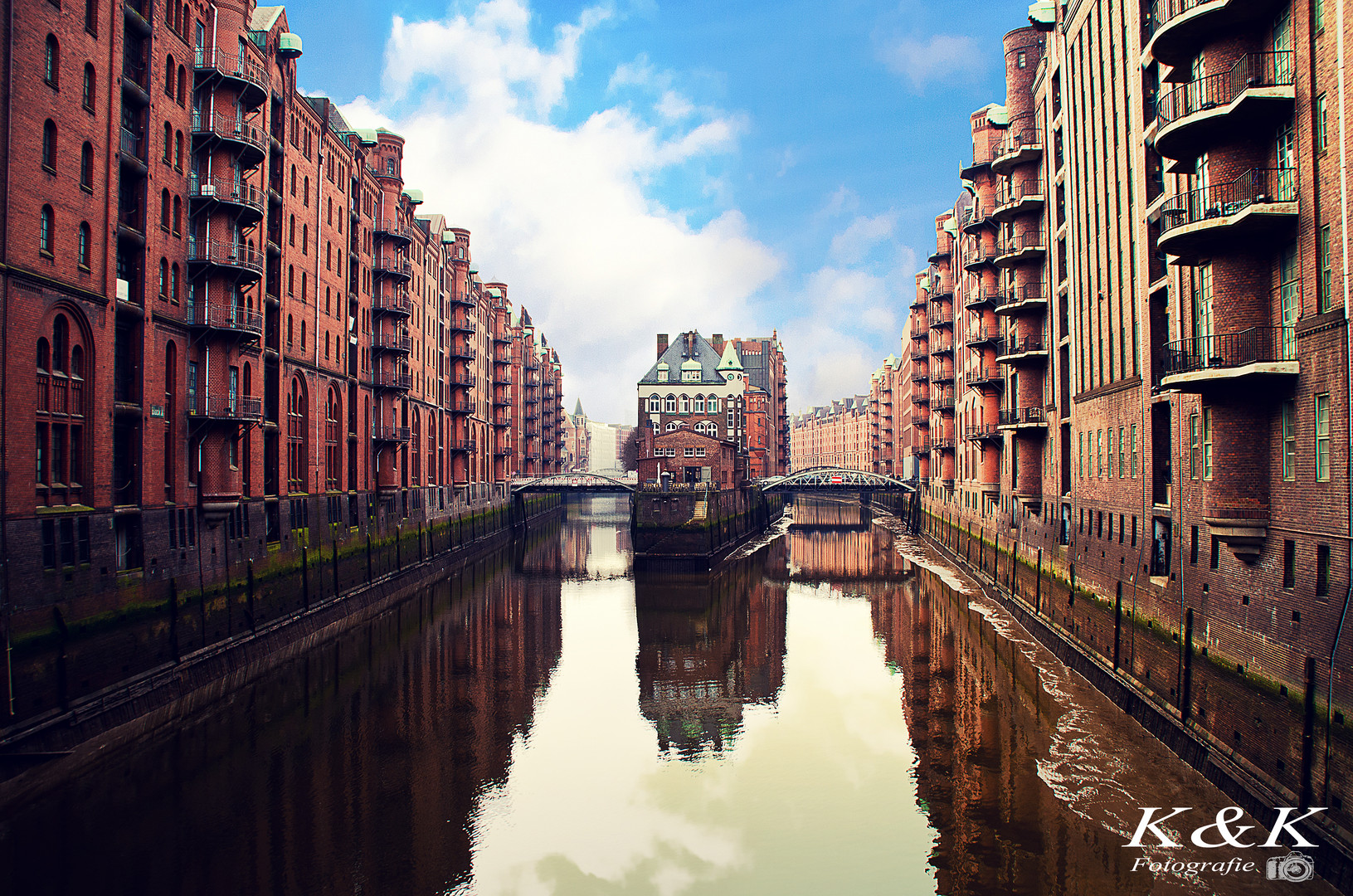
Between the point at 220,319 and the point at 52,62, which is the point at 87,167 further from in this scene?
the point at 220,319

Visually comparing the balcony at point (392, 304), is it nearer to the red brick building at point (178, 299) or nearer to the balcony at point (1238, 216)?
the red brick building at point (178, 299)

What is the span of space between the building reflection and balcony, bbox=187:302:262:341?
10.2m

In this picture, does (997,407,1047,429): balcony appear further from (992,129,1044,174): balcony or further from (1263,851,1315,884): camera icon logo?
(1263,851,1315,884): camera icon logo

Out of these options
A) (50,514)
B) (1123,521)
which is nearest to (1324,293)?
(1123,521)

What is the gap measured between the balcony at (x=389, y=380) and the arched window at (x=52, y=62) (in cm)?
2546

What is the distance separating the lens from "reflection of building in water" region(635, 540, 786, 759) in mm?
22344

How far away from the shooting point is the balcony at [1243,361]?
46.8 feet

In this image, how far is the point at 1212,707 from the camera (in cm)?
1631

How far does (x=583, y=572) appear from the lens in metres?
51.3

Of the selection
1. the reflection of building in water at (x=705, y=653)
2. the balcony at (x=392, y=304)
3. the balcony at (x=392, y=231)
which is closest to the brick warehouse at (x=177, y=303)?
the balcony at (x=392, y=304)

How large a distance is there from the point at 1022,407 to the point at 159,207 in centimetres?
3076

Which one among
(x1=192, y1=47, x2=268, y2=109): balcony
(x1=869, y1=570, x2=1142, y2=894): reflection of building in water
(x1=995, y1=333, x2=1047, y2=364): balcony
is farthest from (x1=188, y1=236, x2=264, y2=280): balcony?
(x1=995, y1=333, x2=1047, y2=364): balcony

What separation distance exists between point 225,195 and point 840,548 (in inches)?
1961

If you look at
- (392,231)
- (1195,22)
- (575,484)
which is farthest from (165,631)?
(575,484)
